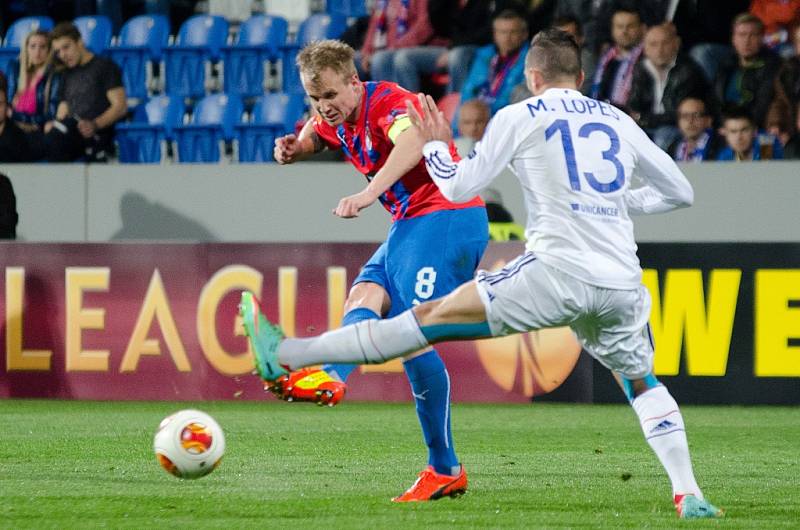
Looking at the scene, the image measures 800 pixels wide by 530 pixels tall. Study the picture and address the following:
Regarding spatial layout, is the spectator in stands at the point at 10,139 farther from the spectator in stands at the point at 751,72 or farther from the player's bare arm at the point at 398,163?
the player's bare arm at the point at 398,163

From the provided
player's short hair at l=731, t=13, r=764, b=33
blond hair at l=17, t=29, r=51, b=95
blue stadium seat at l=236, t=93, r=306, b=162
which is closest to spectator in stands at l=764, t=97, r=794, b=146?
player's short hair at l=731, t=13, r=764, b=33

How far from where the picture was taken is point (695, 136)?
11812 mm

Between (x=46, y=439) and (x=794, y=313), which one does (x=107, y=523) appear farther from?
(x=794, y=313)

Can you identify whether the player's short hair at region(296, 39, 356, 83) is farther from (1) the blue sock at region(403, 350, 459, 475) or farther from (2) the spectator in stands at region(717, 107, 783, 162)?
(2) the spectator in stands at region(717, 107, 783, 162)

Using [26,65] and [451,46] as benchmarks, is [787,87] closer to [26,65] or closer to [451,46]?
[451,46]

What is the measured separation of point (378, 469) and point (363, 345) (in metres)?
1.89

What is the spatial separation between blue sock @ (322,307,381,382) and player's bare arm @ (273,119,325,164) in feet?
2.60

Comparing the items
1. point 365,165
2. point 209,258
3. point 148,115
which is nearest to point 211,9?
point 148,115

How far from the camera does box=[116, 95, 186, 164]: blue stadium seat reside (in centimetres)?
1411

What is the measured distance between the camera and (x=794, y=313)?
10805mm

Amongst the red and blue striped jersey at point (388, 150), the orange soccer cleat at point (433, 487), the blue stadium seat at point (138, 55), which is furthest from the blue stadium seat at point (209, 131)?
the orange soccer cleat at point (433, 487)

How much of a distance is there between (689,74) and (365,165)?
6280 millimetres

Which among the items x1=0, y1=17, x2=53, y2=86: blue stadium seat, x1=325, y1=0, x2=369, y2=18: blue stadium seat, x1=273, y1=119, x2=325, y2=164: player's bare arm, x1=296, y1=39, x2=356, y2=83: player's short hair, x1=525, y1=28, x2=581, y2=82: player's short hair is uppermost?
x1=525, y1=28, x2=581, y2=82: player's short hair

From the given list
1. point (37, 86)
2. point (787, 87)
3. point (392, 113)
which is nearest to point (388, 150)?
point (392, 113)
